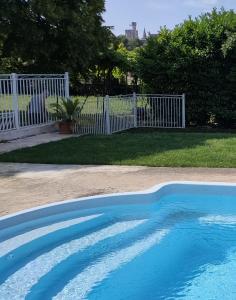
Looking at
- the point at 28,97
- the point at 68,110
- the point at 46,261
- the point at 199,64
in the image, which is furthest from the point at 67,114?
the point at 46,261

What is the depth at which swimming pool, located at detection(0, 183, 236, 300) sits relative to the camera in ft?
17.8

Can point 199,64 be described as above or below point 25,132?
above

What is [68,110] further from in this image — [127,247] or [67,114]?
[127,247]

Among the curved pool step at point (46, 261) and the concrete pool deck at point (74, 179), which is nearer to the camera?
the curved pool step at point (46, 261)

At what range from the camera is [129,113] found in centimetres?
1850

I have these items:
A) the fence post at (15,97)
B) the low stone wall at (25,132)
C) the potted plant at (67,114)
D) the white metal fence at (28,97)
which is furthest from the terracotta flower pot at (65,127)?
the fence post at (15,97)

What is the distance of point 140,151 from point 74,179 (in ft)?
9.68

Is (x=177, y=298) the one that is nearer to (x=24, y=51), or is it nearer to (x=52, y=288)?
(x=52, y=288)

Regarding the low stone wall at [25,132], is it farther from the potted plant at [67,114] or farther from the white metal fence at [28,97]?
the potted plant at [67,114]

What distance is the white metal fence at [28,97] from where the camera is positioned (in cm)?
1509

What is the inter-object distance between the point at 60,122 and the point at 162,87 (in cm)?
495

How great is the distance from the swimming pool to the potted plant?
28.5ft

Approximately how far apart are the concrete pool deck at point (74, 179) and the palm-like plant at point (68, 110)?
20.2ft

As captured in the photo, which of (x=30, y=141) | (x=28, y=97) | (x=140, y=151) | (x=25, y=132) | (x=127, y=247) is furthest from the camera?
(x=28, y=97)
